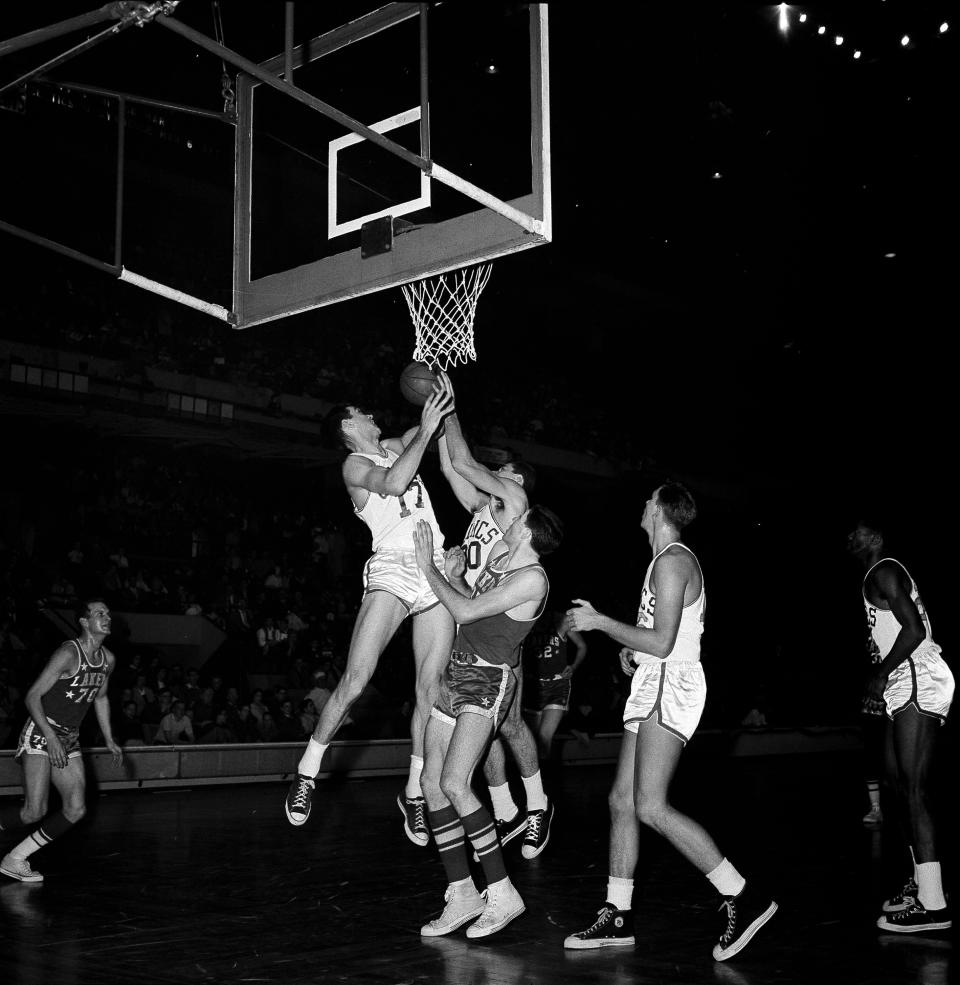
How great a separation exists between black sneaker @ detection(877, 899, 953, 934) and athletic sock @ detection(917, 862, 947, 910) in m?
0.03

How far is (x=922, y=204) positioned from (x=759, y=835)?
13784 mm

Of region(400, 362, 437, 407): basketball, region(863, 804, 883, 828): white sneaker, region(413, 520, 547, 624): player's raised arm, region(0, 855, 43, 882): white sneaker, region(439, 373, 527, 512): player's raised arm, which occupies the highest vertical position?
region(400, 362, 437, 407): basketball

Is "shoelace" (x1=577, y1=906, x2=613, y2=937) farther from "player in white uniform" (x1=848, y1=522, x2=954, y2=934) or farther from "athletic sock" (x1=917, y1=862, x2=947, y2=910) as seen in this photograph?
"athletic sock" (x1=917, y1=862, x2=947, y2=910)

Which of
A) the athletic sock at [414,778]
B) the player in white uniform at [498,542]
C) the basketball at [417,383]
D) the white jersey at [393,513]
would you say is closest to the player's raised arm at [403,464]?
the white jersey at [393,513]

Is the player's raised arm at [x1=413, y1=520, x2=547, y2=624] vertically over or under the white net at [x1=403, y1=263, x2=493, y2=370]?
under

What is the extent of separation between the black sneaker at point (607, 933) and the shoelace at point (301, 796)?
6.11 ft

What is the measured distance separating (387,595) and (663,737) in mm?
2269

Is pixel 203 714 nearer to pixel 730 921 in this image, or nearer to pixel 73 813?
pixel 73 813

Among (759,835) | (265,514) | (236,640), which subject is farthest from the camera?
(265,514)

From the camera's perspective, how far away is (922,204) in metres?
20.0

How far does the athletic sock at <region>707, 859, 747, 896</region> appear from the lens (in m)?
5.53

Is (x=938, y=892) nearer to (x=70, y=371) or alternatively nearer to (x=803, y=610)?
(x=70, y=371)

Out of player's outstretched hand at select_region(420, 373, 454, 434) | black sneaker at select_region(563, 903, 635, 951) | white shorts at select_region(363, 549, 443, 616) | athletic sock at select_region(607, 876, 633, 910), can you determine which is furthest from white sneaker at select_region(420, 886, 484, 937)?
player's outstretched hand at select_region(420, 373, 454, 434)

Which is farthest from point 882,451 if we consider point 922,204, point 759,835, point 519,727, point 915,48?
point 519,727
